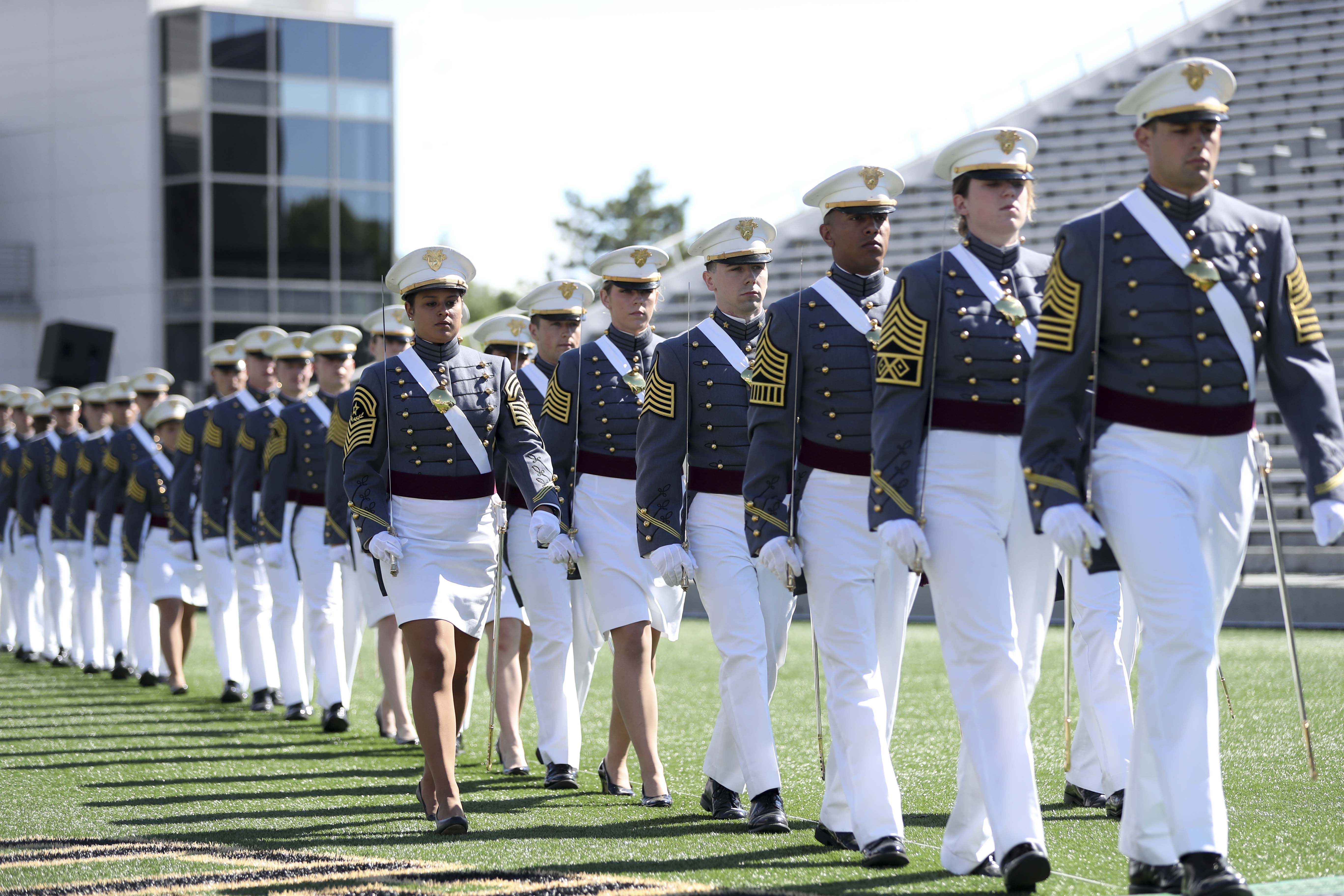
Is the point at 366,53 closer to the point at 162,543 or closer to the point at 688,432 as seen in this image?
the point at 162,543

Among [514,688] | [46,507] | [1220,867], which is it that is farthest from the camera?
[46,507]

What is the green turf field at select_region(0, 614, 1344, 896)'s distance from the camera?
5.41 meters

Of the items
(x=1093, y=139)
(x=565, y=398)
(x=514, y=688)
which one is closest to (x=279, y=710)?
(x=514, y=688)

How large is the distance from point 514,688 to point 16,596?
33.6ft

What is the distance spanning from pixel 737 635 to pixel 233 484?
5.91m

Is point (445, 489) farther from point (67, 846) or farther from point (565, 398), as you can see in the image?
point (67, 846)

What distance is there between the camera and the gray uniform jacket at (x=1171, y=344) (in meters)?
4.68

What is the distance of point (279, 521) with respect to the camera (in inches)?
423

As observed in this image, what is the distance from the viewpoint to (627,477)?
292 inches

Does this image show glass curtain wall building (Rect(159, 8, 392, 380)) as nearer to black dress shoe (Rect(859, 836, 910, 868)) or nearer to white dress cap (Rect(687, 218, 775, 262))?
white dress cap (Rect(687, 218, 775, 262))

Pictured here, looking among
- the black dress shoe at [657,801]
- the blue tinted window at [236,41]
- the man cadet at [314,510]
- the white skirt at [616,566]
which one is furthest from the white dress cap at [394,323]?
the blue tinted window at [236,41]

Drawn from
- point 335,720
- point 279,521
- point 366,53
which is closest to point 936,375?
point 335,720

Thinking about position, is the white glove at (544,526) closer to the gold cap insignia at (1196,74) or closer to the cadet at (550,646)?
the cadet at (550,646)

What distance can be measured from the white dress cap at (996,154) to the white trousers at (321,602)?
582cm
